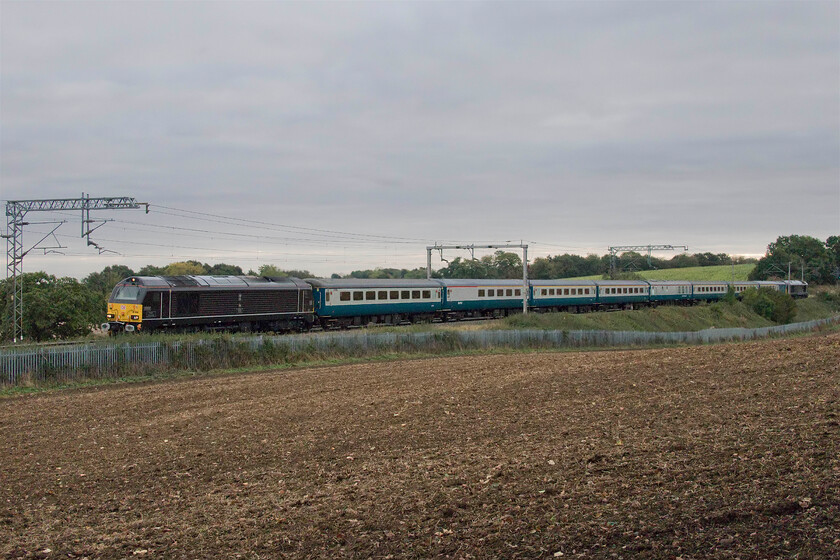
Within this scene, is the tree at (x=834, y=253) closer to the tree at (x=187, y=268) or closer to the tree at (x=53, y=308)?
the tree at (x=187, y=268)

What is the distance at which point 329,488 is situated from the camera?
9914 millimetres

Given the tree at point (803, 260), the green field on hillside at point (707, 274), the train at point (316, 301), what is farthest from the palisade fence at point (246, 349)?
the tree at point (803, 260)

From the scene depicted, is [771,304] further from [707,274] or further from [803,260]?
[803,260]

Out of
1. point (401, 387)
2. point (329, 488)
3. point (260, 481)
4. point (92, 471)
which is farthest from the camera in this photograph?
point (401, 387)

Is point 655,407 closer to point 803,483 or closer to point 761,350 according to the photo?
point 803,483

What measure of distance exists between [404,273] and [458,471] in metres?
82.8

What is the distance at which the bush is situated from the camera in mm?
70875

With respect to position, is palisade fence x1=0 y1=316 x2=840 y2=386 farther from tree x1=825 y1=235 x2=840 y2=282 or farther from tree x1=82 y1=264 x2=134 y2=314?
tree x1=825 y1=235 x2=840 y2=282

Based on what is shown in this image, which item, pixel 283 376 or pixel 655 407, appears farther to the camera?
pixel 283 376

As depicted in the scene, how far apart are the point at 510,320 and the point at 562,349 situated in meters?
9.82

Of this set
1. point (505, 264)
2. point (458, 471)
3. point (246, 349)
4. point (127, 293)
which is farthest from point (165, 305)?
point (505, 264)

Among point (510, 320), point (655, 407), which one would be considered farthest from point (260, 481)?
point (510, 320)

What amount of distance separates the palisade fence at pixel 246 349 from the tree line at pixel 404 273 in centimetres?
1219

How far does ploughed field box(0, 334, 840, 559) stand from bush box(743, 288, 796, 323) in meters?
59.4
